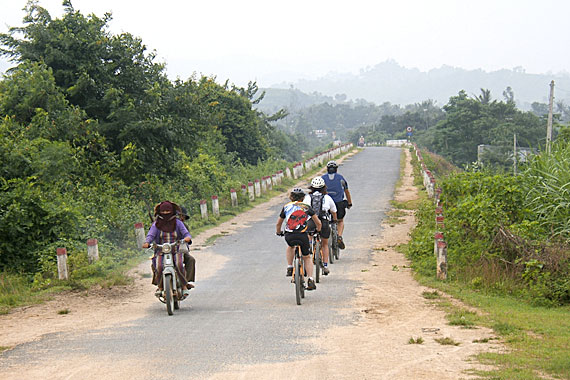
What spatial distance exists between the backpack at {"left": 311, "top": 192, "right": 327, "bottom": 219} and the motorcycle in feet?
11.1

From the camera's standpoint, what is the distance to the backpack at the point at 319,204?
12.5 meters

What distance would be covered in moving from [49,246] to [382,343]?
28.9ft

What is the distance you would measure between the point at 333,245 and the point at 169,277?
5797mm

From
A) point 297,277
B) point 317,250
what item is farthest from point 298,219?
point 317,250

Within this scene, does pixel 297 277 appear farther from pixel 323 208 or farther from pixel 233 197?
pixel 233 197

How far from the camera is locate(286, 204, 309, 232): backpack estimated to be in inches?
410

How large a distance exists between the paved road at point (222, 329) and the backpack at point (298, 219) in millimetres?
1207

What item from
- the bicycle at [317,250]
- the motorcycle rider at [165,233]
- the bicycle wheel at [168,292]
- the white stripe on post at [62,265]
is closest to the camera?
the bicycle wheel at [168,292]

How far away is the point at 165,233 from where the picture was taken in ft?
32.8

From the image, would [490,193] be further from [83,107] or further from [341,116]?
[341,116]

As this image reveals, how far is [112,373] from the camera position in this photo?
6699 millimetres

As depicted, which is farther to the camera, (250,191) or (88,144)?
(250,191)

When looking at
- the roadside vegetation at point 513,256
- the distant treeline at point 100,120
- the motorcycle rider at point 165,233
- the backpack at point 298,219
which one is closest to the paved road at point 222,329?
the motorcycle rider at point 165,233

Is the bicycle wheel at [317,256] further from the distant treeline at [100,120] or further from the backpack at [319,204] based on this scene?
the distant treeline at [100,120]
